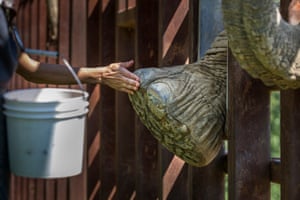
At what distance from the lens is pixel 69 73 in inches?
87.5

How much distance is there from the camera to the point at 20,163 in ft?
8.21

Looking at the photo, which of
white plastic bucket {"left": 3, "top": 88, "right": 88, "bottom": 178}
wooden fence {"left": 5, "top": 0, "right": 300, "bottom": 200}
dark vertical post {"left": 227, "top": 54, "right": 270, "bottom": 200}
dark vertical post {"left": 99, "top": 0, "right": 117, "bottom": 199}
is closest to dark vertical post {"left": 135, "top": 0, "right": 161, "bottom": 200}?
wooden fence {"left": 5, "top": 0, "right": 300, "bottom": 200}

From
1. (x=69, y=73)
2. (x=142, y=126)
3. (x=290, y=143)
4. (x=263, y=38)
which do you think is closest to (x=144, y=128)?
(x=142, y=126)

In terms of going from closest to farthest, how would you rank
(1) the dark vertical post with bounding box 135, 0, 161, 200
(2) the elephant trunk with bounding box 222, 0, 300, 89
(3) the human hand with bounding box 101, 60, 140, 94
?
(2) the elephant trunk with bounding box 222, 0, 300, 89 < (3) the human hand with bounding box 101, 60, 140, 94 < (1) the dark vertical post with bounding box 135, 0, 161, 200

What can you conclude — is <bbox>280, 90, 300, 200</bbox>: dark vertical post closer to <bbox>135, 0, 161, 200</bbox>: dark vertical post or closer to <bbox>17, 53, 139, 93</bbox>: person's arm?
<bbox>17, 53, 139, 93</bbox>: person's arm

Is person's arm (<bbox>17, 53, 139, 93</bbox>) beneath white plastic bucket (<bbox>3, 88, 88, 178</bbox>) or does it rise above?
above

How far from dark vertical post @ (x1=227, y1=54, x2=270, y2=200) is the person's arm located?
1.81 feet

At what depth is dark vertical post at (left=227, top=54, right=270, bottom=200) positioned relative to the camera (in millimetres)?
1411

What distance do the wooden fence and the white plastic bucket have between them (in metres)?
0.24

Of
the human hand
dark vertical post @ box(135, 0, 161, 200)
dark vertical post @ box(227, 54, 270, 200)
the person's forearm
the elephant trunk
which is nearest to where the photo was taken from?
the elephant trunk

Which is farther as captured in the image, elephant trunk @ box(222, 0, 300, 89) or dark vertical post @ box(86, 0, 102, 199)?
dark vertical post @ box(86, 0, 102, 199)

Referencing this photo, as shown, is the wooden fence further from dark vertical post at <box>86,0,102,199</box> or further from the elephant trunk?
the elephant trunk

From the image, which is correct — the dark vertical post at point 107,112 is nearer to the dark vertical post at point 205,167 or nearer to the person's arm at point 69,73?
the person's arm at point 69,73

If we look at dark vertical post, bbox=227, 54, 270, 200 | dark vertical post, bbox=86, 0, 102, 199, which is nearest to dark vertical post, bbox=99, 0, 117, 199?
dark vertical post, bbox=86, 0, 102, 199
